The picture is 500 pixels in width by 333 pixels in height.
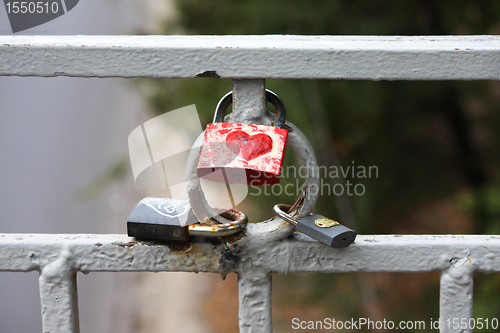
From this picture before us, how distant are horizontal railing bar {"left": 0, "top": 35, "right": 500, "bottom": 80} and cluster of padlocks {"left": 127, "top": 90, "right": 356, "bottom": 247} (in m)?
0.06

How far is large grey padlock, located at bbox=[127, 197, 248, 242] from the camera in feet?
2.07

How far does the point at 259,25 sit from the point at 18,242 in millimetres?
1717

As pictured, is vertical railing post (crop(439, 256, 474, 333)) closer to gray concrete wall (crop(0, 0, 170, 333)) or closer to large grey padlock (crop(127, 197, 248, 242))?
large grey padlock (crop(127, 197, 248, 242))

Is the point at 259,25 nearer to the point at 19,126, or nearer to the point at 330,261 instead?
the point at 330,261

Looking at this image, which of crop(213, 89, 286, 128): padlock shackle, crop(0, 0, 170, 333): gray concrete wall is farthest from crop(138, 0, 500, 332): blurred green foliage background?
crop(213, 89, 286, 128): padlock shackle

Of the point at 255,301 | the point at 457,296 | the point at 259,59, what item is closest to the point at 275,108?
the point at 259,59

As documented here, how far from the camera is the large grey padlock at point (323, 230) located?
0.62m

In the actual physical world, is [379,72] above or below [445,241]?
above

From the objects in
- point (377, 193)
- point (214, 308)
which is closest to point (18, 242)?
point (377, 193)

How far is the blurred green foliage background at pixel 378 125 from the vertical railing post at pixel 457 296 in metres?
1.45

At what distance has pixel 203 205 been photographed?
2.06 ft

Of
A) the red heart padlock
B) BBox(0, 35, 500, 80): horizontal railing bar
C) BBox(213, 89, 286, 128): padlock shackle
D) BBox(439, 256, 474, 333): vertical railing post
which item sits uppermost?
BBox(0, 35, 500, 80): horizontal railing bar

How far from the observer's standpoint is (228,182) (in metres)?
0.64

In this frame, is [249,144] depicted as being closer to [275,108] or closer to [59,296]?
[275,108]
